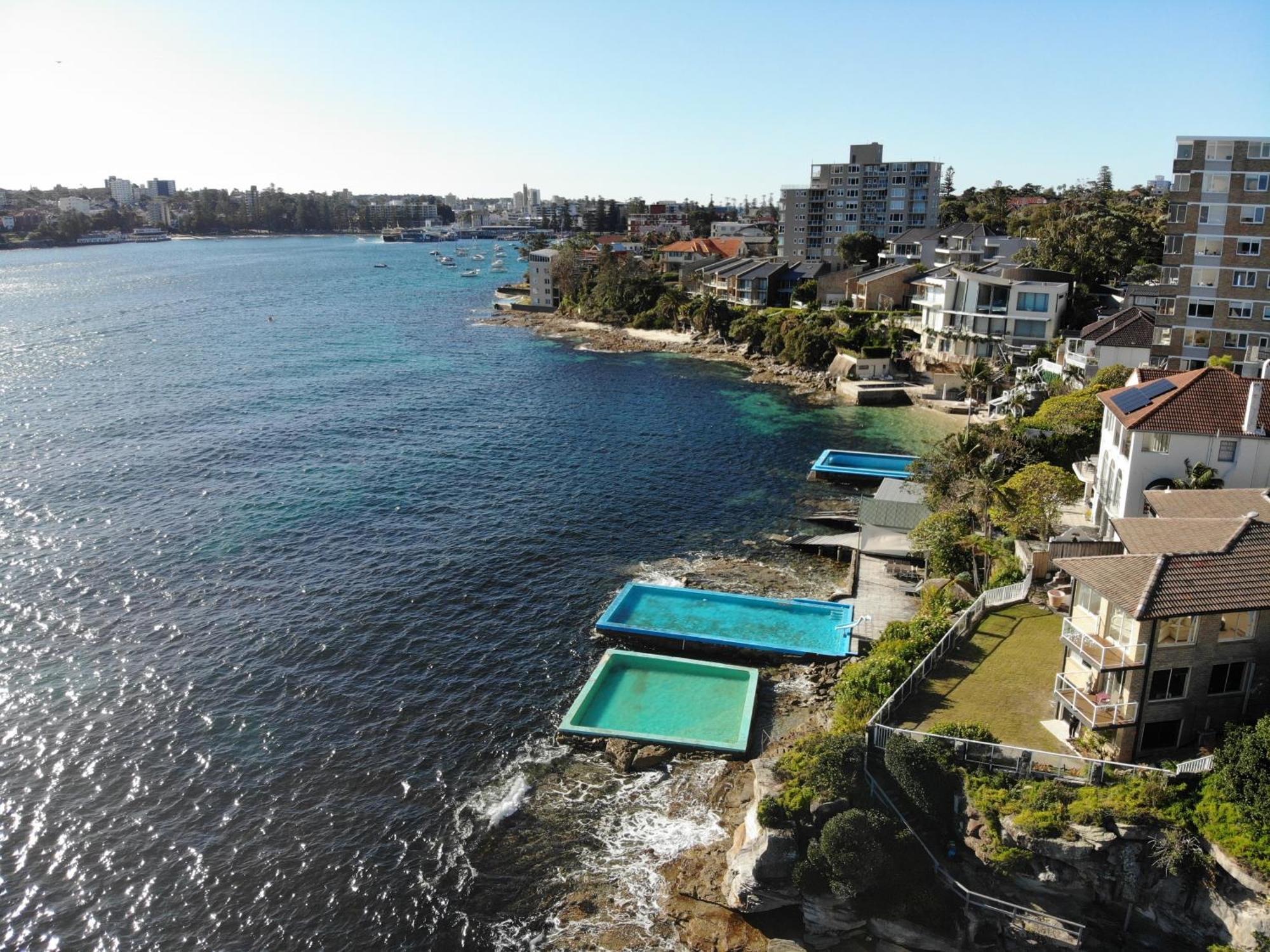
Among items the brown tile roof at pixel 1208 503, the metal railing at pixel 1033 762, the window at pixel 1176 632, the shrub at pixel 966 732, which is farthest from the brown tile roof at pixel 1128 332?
the metal railing at pixel 1033 762

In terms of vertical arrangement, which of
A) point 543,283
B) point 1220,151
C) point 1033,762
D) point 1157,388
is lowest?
point 1033,762

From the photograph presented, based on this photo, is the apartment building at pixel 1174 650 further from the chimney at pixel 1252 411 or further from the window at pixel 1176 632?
the chimney at pixel 1252 411

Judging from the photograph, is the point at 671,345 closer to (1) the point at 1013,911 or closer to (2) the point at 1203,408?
(2) the point at 1203,408

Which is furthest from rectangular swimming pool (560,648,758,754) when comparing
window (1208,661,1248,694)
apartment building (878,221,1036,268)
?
apartment building (878,221,1036,268)

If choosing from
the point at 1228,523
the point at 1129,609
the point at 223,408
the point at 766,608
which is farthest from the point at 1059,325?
the point at 223,408

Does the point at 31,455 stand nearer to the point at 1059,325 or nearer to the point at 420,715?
the point at 420,715

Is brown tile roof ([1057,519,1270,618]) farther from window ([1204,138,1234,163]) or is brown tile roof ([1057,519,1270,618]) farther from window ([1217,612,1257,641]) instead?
window ([1204,138,1234,163])

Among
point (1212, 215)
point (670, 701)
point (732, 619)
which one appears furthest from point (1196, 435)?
point (1212, 215)
